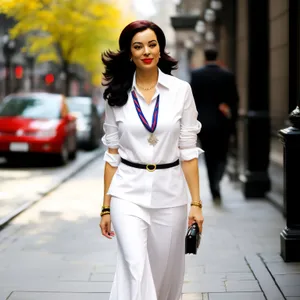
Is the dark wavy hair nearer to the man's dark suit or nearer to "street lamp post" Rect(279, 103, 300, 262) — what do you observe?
"street lamp post" Rect(279, 103, 300, 262)

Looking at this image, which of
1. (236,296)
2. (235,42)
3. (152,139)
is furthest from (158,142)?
(235,42)

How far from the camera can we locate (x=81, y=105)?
2214cm

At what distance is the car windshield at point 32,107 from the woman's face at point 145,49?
12.4 metres

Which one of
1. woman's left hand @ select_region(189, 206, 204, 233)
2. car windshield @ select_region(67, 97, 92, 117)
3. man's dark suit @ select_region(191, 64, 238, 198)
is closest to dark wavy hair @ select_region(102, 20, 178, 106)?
woman's left hand @ select_region(189, 206, 204, 233)

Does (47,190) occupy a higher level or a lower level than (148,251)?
lower

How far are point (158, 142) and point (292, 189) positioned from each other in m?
2.91

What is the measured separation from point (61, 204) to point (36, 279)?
14.6 feet

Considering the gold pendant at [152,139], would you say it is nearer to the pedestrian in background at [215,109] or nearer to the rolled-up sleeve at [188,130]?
the rolled-up sleeve at [188,130]

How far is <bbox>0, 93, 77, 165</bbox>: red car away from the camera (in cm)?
1547

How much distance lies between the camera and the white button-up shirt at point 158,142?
3.79 meters

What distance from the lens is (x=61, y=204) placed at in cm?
1034

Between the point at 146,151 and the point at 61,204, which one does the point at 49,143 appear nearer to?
the point at 61,204

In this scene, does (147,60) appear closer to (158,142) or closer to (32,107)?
(158,142)

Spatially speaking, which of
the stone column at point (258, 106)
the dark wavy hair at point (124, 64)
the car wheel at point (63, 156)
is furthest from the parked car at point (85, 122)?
the dark wavy hair at point (124, 64)
